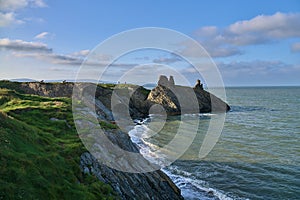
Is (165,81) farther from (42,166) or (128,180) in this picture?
(42,166)

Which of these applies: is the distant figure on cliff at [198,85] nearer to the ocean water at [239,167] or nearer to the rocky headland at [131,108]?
the rocky headland at [131,108]

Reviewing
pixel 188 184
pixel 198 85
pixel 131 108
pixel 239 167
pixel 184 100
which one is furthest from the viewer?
pixel 198 85

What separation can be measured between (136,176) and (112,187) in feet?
10.3

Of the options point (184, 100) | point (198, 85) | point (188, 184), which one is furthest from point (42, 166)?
point (198, 85)

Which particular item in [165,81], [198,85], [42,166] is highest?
[165,81]

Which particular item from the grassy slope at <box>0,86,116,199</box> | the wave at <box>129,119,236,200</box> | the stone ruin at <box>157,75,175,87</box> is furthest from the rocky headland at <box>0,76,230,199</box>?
the wave at <box>129,119,236,200</box>

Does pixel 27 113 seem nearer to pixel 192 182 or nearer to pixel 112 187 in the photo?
pixel 112 187

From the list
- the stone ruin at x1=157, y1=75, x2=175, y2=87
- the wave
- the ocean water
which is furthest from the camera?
the stone ruin at x1=157, y1=75, x2=175, y2=87

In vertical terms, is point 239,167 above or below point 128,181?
below

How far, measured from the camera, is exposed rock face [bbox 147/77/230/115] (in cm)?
9500

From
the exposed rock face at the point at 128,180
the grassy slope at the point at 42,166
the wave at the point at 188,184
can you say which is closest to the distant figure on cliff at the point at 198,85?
the wave at the point at 188,184

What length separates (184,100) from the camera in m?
104

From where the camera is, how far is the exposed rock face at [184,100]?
9500 centimetres

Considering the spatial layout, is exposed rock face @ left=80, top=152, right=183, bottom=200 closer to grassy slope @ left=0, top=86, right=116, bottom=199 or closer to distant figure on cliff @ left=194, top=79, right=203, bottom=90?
grassy slope @ left=0, top=86, right=116, bottom=199
